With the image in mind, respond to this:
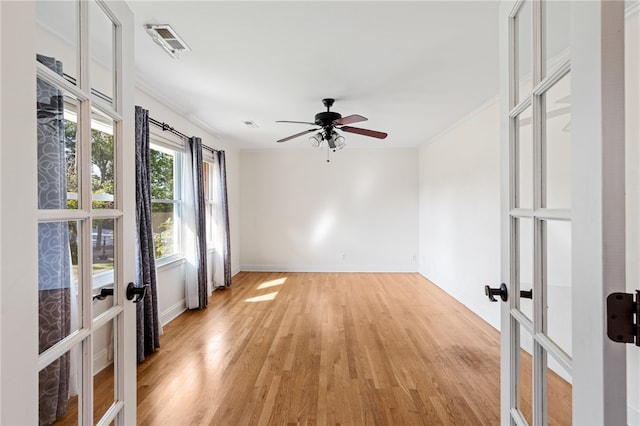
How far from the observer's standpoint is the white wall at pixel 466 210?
3225 millimetres

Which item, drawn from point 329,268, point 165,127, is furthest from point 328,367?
point 329,268

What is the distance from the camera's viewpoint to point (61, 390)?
2.56 ft

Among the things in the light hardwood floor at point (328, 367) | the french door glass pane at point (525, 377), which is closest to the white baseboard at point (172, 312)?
the light hardwood floor at point (328, 367)

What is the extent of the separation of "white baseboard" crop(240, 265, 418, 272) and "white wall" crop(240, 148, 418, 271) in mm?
20

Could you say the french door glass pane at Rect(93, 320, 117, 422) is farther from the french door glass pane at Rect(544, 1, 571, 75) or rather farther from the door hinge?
the french door glass pane at Rect(544, 1, 571, 75)

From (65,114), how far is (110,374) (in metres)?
0.84

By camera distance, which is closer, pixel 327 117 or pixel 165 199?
pixel 327 117

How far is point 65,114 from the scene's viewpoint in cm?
82

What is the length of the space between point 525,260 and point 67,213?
1369mm

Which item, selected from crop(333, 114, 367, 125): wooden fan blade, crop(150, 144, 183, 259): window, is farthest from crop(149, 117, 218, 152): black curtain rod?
crop(333, 114, 367, 125): wooden fan blade

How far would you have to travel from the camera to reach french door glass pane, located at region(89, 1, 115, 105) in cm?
91

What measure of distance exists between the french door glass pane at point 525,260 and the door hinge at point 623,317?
16.3 inches

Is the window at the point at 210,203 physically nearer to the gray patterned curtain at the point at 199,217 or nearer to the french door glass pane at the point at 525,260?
the gray patterned curtain at the point at 199,217

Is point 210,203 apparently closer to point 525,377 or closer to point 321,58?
point 321,58
